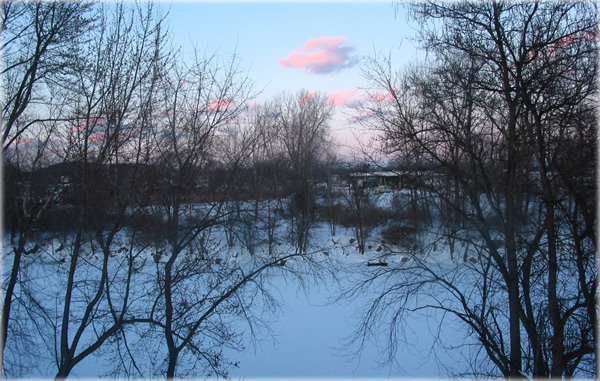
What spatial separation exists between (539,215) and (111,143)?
5.24 m

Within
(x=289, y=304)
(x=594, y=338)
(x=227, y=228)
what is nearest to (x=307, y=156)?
(x=289, y=304)

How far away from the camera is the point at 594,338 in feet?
15.4

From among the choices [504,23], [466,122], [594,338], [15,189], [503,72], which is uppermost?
[504,23]

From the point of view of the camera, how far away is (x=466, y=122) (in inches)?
234

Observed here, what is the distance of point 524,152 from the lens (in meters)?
5.35

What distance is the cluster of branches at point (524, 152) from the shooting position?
15.7 feet

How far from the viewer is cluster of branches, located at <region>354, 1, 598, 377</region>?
188 inches

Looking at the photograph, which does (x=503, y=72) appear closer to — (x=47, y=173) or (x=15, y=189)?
(x=47, y=173)

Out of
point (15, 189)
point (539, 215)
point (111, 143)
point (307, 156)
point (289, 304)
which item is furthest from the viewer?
point (307, 156)

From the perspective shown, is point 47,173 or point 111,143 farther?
point 47,173

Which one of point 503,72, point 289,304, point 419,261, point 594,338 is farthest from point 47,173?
point 289,304

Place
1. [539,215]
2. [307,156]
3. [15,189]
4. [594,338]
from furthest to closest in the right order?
[307,156] → [15,189] → [539,215] → [594,338]

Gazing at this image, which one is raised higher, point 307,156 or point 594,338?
point 307,156

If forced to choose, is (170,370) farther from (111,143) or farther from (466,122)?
(466,122)
